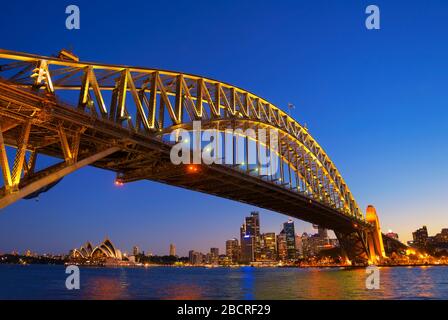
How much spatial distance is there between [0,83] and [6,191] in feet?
15.6

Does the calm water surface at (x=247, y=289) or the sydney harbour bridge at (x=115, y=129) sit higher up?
the sydney harbour bridge at (x=115, y=129)

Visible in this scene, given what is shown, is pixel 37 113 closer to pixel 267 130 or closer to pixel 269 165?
pixel 269 165

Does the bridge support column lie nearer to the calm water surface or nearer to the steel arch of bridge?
the calm water surface

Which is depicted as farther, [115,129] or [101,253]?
[101,253]

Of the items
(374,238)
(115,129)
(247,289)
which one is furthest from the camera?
(374,238)

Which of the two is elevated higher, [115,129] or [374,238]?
[115,129]

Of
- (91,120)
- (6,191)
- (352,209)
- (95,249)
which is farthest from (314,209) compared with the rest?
(95,249)

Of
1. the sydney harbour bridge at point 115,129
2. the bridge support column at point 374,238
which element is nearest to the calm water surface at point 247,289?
the sydney harbour bridge at point 115,129

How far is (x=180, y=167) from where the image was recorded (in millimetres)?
33250

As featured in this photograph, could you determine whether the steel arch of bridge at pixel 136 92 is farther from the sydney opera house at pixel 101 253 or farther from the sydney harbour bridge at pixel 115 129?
the sydney opera house at pixel 101 253

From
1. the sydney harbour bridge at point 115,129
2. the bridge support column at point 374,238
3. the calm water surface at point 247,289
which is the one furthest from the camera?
the bridge support column at point 374,238

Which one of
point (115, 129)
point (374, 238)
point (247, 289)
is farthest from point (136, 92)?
point (374, 238)

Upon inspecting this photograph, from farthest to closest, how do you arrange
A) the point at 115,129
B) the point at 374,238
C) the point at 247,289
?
the point at 374,238, the point at 247,289, the point at 115,129

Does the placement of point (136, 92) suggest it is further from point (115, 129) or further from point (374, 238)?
point (374, 238)
